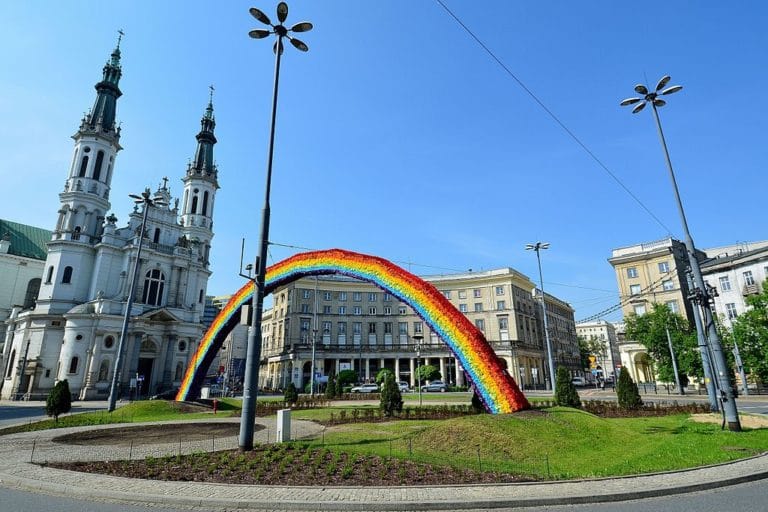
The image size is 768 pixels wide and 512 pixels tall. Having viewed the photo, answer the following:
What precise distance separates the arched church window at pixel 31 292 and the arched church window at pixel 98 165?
2439cm

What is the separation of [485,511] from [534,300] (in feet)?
269

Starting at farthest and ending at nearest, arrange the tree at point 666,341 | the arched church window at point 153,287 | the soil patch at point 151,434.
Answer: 1. the arched church window at point 153,287
2. the tree at point 666,341
3. the soil patch at point 151,434

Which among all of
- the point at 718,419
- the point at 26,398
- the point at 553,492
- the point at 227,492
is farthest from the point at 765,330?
the point at 26,398

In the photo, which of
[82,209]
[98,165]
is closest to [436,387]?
[82,209]

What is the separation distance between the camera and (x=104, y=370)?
161 feet

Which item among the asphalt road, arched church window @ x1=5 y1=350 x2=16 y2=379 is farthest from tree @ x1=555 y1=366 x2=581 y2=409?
arched church window @ x1=5 y1=350 x2=16 y2=379

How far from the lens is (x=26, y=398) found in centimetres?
4628

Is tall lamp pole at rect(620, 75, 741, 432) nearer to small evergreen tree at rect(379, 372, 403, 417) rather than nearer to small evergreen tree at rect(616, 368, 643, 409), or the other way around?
small evergreen tree at rect(616, 368, 643, 409)

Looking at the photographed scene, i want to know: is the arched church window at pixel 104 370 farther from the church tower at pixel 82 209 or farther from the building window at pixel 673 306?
the building window at pixel 673 306

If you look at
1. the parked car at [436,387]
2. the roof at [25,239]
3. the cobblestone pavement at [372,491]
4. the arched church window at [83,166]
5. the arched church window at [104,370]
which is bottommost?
the cobblestone pavement at [372,491]

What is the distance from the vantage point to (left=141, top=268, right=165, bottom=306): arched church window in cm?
5541

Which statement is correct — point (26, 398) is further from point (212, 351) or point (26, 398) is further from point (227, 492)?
point (227, 492)

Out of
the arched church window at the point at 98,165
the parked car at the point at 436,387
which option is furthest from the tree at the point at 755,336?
the arched church window at the point at 98,165

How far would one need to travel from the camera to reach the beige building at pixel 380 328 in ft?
238
